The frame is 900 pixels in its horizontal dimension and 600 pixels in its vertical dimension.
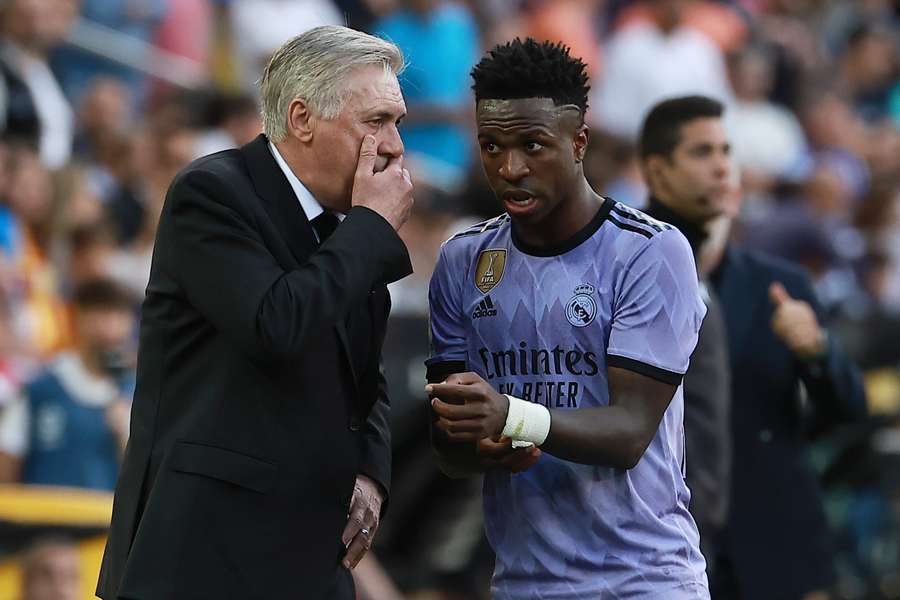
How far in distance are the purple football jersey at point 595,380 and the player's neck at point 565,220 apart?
0.02 meters

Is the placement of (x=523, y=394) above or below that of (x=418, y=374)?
above

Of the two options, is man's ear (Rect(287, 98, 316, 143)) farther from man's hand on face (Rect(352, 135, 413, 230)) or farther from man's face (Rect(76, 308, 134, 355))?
man's face (Rect(76, 308, 134, 355))

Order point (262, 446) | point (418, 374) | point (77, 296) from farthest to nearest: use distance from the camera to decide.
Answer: point (418, 374) → point (77, 296) → point (262, 446)

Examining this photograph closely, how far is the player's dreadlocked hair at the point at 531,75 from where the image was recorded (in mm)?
3912

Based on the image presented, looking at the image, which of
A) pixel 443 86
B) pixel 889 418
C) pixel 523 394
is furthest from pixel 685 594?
pixel 443 86

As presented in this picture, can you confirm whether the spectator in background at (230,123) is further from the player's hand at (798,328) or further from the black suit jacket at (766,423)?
the player's hand at (798,328)

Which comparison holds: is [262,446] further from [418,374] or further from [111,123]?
[111,123]

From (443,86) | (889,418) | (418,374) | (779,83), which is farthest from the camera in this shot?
(779,83)

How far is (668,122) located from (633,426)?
2.04 meters

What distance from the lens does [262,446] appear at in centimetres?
→ 377

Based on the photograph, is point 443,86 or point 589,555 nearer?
point 589,555

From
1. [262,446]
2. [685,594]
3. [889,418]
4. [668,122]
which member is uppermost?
[668,122]

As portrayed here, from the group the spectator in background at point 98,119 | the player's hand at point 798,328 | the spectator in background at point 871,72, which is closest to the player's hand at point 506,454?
the player's hand at point 798,328

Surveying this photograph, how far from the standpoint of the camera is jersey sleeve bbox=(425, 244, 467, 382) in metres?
4.17
